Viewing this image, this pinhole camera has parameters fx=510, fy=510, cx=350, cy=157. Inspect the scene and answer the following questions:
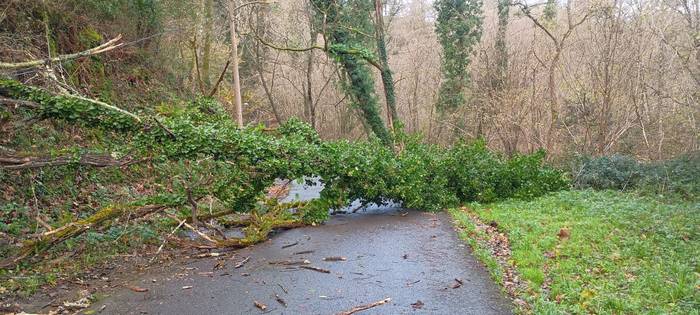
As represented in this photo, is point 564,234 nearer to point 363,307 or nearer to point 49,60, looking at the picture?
point 363,307

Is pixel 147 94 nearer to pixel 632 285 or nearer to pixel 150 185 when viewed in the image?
pixel 150 185

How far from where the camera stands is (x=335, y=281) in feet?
24.5

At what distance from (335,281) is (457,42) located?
2098 centimetres

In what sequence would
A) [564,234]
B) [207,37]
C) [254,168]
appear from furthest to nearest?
[207,37] < [254,168] < [564,234]

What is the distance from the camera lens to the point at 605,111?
53.4 ft

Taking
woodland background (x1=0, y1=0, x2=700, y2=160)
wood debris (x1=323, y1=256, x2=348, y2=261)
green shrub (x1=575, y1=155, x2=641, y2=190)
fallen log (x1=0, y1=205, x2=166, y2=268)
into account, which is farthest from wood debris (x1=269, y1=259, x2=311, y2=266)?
green shrub (x1=575, y1=155, x2=641, y2=190)

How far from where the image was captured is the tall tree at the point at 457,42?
2570 cm

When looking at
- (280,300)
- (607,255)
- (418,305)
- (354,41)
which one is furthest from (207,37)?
(607,255)

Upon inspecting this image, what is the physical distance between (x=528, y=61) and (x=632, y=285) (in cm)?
1480

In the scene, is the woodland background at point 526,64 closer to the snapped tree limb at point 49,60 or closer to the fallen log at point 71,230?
the snapped tree limb at point 49,60

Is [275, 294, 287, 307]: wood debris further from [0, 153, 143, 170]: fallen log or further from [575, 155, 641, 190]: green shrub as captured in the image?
[575, 155, 641, 190]: green shrub

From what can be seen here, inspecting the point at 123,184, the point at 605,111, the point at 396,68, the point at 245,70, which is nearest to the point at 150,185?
the point at 123,184

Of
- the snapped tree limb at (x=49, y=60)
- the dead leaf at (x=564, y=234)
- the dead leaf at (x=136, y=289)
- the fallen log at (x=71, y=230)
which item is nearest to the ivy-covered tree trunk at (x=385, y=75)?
the dead leaf at (x=564, y=234)

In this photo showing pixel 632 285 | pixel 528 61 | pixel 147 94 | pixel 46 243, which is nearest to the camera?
pixel 632 285
